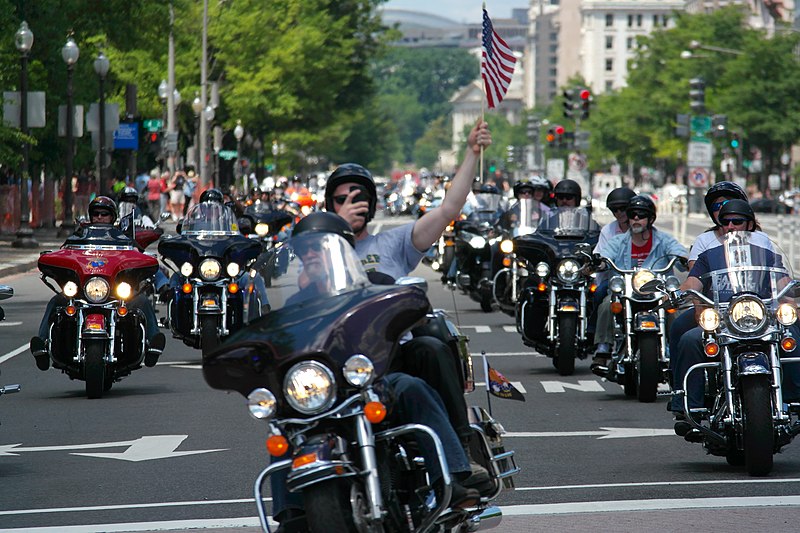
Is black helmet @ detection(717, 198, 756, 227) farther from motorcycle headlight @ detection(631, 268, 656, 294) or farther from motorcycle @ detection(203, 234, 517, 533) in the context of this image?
motorcycle @ detection(203, 234, 517, 533)

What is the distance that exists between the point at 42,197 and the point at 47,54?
23.7ft

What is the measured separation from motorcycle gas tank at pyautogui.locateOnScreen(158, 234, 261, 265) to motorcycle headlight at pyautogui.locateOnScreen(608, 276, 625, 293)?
189 inches

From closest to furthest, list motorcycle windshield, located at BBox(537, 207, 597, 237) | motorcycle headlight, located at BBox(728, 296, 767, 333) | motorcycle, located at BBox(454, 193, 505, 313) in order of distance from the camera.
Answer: motorcycle headlight, located at BBox(728, 296, 767, 333)
motorcycle windshield, located at BBox(537, 207, 597, 237)
motorcycle, located at BBox(454, 193, 505, 313)

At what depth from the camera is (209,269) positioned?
18.4 meters

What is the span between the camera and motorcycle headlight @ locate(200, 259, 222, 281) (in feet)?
60.3

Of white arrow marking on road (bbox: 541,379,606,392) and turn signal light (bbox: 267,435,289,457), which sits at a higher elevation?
turn signal light (bbox: 267,435,289,457)

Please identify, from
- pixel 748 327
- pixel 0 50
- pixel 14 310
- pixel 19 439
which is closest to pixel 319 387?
Answer: pixel 748 327

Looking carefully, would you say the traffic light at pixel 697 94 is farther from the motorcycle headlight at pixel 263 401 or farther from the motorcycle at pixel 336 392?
the motorcycle headlight at pixel 263 401

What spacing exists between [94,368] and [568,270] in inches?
176

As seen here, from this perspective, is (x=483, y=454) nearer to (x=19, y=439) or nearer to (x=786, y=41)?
(x=19, y=439)

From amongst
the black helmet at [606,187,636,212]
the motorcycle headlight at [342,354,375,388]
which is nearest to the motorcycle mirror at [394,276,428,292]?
the motorcycle headlight at [342,354,375,388]

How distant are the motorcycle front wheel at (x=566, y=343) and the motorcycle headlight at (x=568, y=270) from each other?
0.37 meters

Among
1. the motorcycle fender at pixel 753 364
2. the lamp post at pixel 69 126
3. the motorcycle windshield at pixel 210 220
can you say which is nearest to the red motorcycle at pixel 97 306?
the motorcycle windshield at pixel 210 220

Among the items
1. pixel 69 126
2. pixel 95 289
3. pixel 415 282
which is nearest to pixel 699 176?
pixel 69 126
